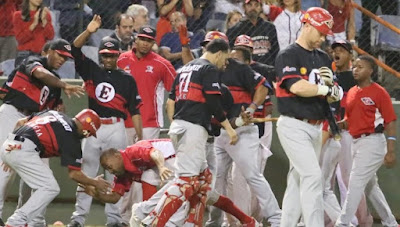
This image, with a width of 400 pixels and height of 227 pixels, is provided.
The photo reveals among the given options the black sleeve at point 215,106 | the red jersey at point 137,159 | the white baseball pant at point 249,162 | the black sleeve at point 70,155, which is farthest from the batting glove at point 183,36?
the black sleeve at point 70,155

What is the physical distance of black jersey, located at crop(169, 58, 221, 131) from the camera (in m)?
9.55

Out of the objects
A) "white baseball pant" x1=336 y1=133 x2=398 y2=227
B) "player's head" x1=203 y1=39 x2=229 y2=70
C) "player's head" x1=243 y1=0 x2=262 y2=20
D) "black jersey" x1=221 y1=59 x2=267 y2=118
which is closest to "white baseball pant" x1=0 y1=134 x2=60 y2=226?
"player's head" x1=203 y1=39 x2=229 y2=70

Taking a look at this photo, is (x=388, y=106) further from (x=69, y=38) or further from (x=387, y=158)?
(x=69, y=38)

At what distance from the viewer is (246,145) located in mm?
10414

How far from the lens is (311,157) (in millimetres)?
8781

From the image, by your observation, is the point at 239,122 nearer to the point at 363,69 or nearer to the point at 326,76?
the point at 363,69

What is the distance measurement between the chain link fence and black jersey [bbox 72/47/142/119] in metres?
1.42

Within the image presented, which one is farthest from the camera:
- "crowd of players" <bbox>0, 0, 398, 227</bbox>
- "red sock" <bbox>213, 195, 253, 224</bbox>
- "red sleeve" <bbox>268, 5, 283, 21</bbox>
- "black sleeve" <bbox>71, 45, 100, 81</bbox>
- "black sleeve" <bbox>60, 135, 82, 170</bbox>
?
"red sleeve" <bbox>268, 5, 283, 21</bbox>

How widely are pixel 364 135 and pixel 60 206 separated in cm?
364

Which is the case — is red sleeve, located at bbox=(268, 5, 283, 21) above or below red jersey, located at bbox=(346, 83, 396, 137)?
above

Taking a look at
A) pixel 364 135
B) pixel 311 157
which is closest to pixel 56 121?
pixel 311 157

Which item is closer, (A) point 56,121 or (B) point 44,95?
(A) point 56,121

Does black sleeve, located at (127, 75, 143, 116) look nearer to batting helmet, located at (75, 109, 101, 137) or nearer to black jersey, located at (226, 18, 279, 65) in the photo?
batting helmet, located at (75, 109, 101, 137)

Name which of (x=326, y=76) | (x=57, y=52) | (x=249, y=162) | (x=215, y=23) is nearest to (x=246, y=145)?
(x=249, y=162)
